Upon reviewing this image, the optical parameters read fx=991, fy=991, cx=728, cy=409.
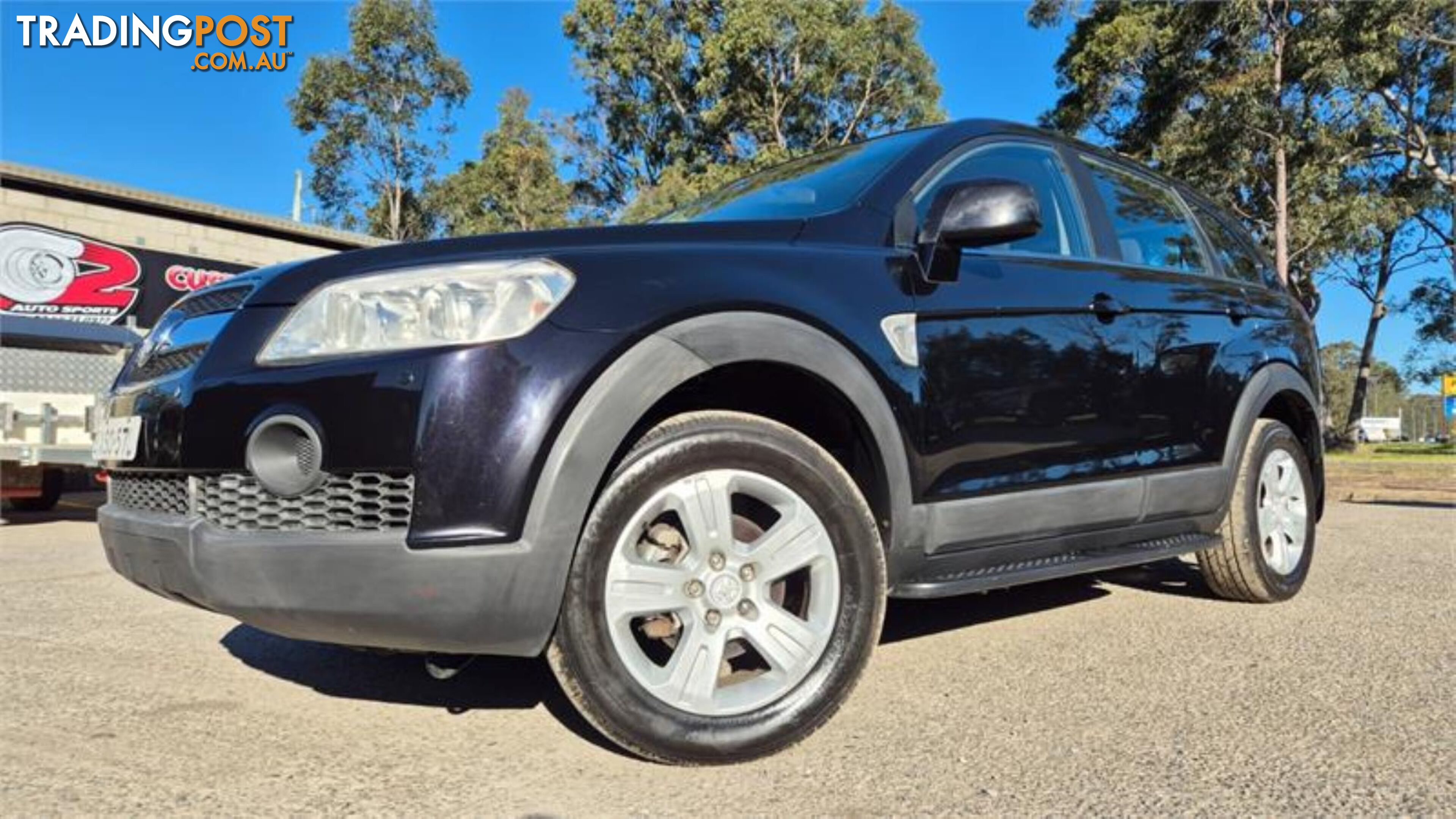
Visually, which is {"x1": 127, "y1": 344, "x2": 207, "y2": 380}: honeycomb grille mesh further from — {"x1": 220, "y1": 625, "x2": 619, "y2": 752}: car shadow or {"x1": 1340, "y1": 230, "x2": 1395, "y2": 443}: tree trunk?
{"x1": 1340, "y1": 230, "x2": 1395, "y2": 443}: tree trunk

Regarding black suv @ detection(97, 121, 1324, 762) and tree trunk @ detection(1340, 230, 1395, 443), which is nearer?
black suv @ detection(97, 121, 1324, 762)

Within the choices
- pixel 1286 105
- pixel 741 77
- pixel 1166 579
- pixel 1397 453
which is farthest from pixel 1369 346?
pixel 1166 579

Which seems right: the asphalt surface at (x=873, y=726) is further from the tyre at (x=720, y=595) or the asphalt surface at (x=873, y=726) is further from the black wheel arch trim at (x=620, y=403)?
the black wheel arch trim at (x=620, y=403)

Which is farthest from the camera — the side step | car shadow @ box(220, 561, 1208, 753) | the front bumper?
car shadow @ box(220, 561, 1208, 753)

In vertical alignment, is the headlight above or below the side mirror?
below

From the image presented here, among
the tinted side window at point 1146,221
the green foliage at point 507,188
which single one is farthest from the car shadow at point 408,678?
the green foliage at point 507,188

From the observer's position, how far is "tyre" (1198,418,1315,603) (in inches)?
150

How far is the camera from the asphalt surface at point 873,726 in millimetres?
2018

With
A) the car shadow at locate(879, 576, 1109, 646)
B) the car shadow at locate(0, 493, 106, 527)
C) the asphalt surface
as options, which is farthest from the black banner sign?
the car shadow at locate(879, 576, 1109, 646)

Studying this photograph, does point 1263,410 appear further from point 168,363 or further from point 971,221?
point 168,363

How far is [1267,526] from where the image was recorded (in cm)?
395

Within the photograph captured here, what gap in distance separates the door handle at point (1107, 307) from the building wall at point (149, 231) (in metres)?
11.1

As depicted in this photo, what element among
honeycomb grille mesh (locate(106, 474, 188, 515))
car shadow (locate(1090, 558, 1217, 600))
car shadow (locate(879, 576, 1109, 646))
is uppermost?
honeycomb grille mesh (locate(106, 474, 188, 515))

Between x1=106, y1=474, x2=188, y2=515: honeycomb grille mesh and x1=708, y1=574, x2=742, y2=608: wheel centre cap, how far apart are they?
3.83 feet
